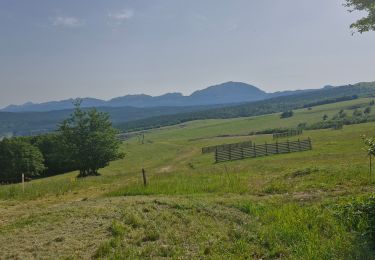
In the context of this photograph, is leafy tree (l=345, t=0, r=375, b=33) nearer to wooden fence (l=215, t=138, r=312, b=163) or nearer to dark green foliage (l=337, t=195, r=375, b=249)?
dark green foliage (l=337, t=195, r=375, b=249)

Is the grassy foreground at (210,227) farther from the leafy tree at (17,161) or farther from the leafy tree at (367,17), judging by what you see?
the leafy tree at (17,161)

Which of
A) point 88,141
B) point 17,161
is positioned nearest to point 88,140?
point 88,141

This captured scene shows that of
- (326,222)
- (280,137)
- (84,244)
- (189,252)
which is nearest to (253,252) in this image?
(189,252)

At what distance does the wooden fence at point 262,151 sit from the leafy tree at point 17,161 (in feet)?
124

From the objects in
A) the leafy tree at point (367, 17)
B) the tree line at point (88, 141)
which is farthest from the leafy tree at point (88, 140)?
the leafy tree at point (367, 17)

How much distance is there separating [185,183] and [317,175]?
8264 mm

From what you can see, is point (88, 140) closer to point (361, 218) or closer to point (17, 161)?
point (17, 161)

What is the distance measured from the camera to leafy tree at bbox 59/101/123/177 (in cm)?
6191

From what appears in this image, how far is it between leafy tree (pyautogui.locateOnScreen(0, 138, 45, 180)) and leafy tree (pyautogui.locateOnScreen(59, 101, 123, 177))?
55.6 feet

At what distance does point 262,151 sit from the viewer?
65.4 m

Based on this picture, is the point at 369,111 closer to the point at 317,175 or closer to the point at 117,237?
the point at 317,175

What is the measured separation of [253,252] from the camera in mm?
11984

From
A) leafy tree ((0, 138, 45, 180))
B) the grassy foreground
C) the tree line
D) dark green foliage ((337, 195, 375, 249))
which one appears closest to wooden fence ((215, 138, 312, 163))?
the tree line

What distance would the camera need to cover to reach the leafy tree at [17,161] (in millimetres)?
76519
